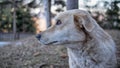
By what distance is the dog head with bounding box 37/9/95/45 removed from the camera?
10.7 ft

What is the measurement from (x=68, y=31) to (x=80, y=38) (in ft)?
0.59

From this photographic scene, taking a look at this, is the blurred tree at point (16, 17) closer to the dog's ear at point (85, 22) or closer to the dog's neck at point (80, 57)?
the dog's neck at point (80, 57)

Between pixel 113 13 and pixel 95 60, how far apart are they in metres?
9.23

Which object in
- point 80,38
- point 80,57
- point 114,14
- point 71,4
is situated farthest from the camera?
point 114,14

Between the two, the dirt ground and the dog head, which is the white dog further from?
the dirt ground

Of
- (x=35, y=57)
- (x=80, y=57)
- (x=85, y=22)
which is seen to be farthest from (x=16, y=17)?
(x=85, y=22)

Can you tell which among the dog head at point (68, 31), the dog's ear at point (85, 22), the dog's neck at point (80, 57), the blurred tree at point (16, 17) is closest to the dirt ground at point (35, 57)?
the dog's neck at point (80, 57)

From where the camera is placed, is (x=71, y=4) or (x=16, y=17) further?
(x=16, y=17)

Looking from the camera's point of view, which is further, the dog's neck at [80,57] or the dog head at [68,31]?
the dog's neck at [80,57]

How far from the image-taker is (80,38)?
3.29 meters

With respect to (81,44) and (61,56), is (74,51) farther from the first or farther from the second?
(61,56)

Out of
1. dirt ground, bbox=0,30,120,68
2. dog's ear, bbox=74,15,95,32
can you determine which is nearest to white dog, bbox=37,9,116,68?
dog's ear, bbox=74,15,95,32

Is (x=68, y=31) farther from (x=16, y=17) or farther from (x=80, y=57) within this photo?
(x=16, y=17)

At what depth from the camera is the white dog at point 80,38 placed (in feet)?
10.7
